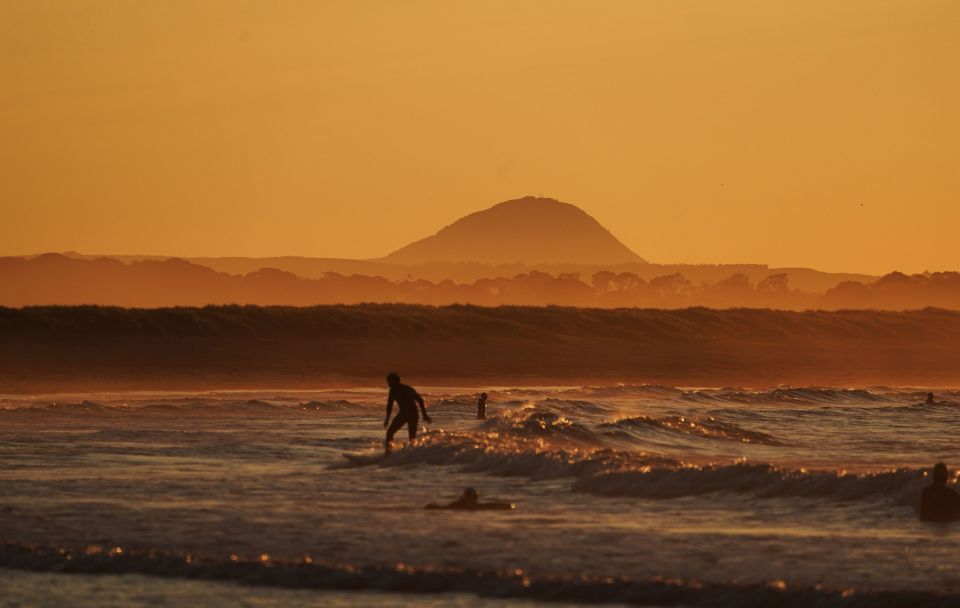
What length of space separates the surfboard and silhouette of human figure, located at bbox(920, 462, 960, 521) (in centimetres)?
1061

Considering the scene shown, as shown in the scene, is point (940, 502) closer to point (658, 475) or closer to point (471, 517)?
point (658, 475)

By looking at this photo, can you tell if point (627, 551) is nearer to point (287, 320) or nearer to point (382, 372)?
point (382, 372)

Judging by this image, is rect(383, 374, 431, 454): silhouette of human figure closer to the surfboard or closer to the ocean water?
the surfboard

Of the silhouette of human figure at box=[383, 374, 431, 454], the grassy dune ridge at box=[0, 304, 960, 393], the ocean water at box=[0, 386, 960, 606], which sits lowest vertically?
the ocean water at box=[0, 386, 960, 606]

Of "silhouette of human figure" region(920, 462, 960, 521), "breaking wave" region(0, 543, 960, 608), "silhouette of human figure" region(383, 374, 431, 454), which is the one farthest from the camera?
"silhouette of human figure" region(383, 374, 431, 454)

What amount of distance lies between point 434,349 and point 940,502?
4984cm

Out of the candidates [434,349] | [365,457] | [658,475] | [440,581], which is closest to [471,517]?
[440,581]

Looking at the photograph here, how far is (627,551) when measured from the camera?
56.8 ft

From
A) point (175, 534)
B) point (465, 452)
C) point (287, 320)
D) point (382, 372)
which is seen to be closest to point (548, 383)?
point (382, 372)

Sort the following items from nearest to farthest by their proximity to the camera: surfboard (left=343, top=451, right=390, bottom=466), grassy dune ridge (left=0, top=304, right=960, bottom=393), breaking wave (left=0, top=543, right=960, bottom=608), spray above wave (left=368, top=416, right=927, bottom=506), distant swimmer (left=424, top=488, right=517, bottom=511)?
1. breaking wave (left=0, top=543, right=960, bottom=608)
2. distant swimmer (left=424, top=488, right=517, bottom=511)
3. spray above wave (left=368, top=416, right=927, bottom=506)
4. surfboard (left=343, top=451, right=390, bottom=466)
5. grassy dune ridge (left=0, top=304, right=960, bottom=393)

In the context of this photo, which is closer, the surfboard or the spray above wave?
the spray above wave

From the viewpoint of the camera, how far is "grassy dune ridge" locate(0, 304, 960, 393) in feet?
194

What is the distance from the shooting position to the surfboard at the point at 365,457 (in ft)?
89.5

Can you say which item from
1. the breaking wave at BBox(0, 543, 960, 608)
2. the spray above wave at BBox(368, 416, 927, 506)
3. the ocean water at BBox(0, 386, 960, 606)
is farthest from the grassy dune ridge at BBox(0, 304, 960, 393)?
the breaking wave at BBox(0, 543, 960, 608)
